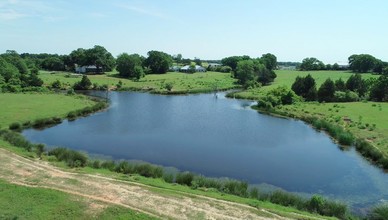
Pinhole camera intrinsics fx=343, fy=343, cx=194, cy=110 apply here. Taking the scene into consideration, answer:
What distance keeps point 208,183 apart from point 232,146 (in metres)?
16.7

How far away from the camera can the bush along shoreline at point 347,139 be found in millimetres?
38781

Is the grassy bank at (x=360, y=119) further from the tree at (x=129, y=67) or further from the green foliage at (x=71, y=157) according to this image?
the tree at (x=129, y=67)

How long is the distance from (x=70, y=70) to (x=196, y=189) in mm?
126735

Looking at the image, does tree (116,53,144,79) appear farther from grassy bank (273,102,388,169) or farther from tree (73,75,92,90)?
grassy bank (273,102,388,169)

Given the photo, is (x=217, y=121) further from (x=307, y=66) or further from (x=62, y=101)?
(x=307, y=66)

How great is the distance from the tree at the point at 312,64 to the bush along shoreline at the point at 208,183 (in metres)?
148

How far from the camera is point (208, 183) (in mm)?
28234

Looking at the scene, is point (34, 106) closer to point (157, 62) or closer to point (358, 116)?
point (358, 116)

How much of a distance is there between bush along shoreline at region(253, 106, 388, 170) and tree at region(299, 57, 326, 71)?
108319 millimetres

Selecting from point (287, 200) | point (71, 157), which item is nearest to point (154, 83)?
point (71, 157)

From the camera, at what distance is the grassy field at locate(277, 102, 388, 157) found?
46.8 m

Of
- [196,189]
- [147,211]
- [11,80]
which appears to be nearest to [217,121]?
[196,189]

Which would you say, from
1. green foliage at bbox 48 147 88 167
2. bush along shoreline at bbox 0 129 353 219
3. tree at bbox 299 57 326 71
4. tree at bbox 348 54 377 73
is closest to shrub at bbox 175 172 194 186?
bush along shoreline at bbox 0 129 353 219

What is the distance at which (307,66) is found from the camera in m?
167
